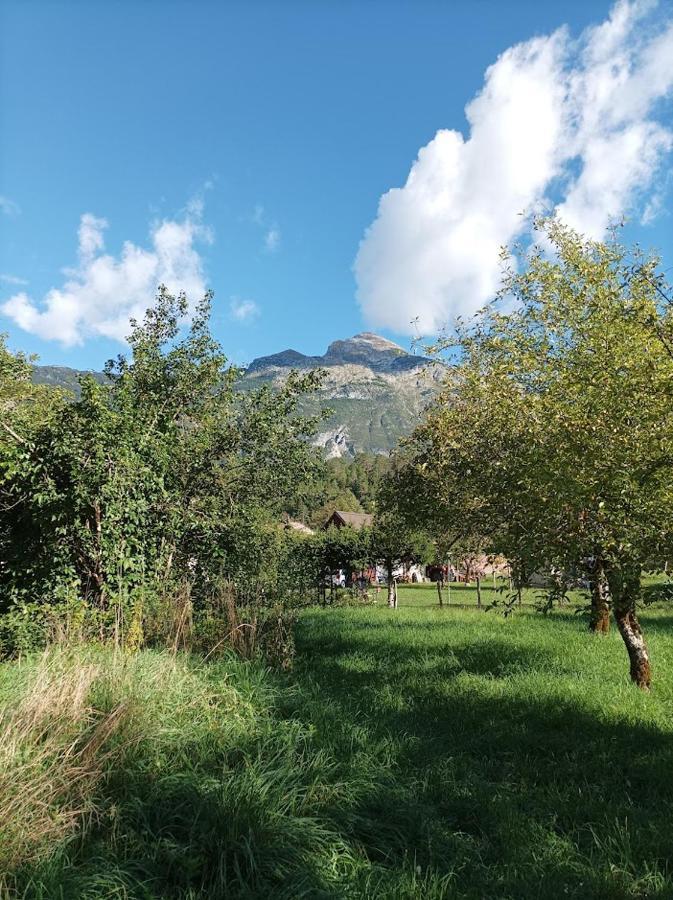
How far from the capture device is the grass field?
2.91 meters

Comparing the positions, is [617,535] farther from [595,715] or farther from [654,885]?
[654,885]

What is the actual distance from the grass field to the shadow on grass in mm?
16

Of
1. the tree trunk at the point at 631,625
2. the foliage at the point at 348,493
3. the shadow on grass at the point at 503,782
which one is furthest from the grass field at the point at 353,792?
the foliage at the point at 348,493

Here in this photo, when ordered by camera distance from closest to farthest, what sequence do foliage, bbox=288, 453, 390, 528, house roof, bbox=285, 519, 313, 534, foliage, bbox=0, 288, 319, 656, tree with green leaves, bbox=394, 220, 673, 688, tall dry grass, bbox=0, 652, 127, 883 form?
tall dry grass, bbox=0, 652, 127, 883 < tree with green leaves, bbox=394, 220, 673, 688 < foliage, bbox=0, 288, 319, 656 < house roof, bbox=285, 519, 313, 534 < foliage, bbox=288, 453, 390, 528

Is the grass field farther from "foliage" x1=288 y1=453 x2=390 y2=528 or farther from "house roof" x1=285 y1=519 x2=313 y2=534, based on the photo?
"foliage" x1=288 y1=453 x2=390 y2=528

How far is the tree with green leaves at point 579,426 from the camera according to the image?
5.33 meters

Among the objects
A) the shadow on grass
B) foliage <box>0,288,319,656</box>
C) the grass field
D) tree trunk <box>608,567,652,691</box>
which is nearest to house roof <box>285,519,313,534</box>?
foliage <box>0,288,319,656</box>

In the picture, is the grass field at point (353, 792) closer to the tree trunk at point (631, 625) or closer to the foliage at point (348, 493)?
the tree trunk at point (631, 625)

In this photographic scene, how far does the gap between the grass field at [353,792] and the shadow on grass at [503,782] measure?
2 cm

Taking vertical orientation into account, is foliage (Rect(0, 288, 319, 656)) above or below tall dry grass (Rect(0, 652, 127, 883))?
above

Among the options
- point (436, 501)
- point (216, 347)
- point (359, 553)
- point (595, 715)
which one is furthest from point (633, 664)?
point (359, 553)

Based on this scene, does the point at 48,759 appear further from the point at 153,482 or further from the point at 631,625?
the point at 631,625

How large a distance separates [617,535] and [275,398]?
7150mm

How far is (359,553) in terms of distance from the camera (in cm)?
3322
